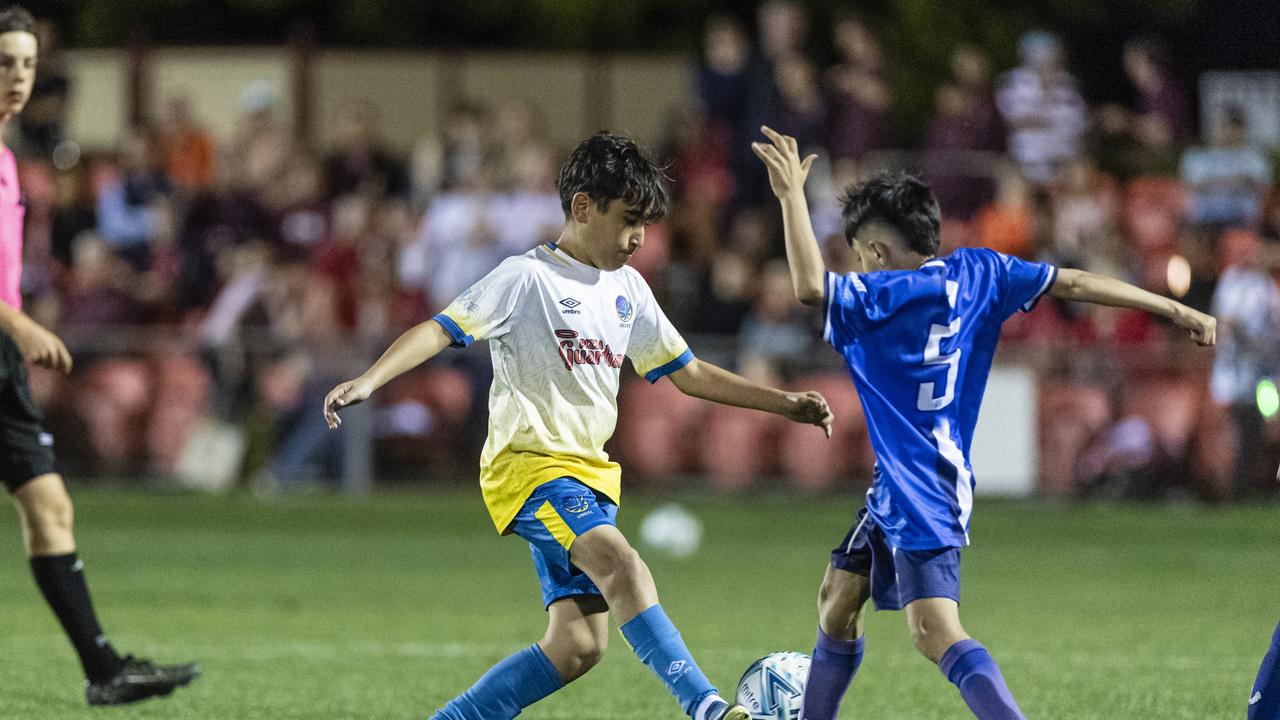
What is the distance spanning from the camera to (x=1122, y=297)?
18.4ft

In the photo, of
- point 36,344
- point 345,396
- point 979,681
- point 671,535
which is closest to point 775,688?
point 979,681

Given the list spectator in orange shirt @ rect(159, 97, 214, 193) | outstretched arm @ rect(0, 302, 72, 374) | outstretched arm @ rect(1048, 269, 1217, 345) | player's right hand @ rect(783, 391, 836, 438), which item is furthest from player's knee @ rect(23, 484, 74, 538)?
spectator in orange shirt @ rect(159, 97, 214, 193)

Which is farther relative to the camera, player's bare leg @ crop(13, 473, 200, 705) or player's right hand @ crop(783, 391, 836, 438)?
player's bare leg @ crop(13, 473, 200, 705)

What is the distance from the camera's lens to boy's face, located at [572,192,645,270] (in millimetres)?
5781

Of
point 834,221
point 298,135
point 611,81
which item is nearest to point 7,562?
point 834,221

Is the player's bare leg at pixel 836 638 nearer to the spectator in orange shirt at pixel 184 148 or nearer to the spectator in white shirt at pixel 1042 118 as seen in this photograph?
the spectator in white shirt at pixel 1042 118

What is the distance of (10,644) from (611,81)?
17584mm

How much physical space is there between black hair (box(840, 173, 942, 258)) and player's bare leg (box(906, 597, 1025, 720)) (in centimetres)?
107

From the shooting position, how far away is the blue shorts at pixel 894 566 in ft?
17.9

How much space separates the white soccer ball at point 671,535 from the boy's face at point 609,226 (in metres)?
7.61

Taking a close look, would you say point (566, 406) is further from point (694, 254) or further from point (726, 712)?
point (694, 254)

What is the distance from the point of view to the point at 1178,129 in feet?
63.6

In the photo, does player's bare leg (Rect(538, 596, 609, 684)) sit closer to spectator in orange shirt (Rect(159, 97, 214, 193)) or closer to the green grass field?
the green grass field

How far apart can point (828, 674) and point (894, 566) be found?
0.48 metres
